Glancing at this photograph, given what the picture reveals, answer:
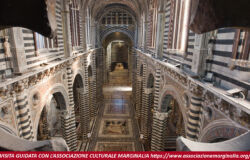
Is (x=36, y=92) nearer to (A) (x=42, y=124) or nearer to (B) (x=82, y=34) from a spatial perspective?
(A) (x=42, y=124)

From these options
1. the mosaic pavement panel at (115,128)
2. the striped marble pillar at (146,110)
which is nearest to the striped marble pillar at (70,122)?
the mosaic pavement panel at (115,128)

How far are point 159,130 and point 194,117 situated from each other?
4477 mm

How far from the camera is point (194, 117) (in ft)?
16.5

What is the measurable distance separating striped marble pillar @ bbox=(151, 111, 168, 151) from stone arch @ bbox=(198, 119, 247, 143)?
4.24 metres

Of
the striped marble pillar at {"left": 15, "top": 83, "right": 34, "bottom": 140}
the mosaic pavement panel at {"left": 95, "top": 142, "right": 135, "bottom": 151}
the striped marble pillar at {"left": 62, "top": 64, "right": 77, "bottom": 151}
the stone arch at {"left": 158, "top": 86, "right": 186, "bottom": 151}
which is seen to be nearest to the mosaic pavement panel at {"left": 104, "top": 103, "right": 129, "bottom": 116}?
the mosaic pavement panel at {"left": 95, "top": 142, "right": 135, "bottom": 151}

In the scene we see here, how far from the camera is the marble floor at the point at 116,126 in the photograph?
1298cm

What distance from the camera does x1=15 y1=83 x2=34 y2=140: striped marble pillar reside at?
14.9 feet

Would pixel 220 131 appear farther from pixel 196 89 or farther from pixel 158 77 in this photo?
pixel 158 77

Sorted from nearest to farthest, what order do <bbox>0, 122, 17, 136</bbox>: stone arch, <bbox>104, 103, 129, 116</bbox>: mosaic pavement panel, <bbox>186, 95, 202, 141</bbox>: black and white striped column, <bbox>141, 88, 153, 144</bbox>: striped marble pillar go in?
<bbox>0, 122, 17, 136</bbox>: stone arch < <bbox>186, 95, 202, 141</bbox>: black and white striped column < <bbox>141, 88, 153, 144</bbox>: striped marble pillar < <bbox>104, 103, 129, 116</bbox>: mosaic pavement panel

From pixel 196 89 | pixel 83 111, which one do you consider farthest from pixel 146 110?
pixel 196 89

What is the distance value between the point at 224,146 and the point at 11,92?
15.7 ft

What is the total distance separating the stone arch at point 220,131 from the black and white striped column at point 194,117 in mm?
322

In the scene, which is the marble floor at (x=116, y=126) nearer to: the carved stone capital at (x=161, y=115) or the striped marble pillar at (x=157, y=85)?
the carved stone capital at (x=161, y=115)

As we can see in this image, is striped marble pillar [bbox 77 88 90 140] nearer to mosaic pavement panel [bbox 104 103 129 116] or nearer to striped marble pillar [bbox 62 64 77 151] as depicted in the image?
striped marble pillar [bbox 62 64 77 151]
